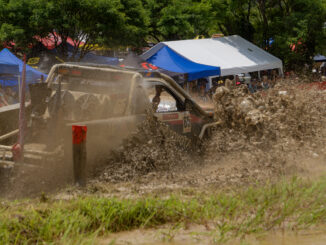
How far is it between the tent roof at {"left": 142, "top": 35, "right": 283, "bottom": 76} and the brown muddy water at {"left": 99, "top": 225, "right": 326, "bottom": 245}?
45.1 feet

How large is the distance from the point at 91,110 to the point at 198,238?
2543 millimetres

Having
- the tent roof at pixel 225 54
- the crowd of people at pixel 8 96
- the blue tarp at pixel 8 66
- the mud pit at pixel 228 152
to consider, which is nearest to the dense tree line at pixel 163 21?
the tent roof at pixel 225 54

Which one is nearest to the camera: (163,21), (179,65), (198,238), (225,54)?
(198,238)

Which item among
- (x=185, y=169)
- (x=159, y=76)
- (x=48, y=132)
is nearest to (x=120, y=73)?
(x=159, y=76)

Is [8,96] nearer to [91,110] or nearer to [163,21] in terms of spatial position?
[91,110]

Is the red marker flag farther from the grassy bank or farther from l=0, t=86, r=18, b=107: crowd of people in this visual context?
l=0, t=86, r=18, b=107: crowd of people

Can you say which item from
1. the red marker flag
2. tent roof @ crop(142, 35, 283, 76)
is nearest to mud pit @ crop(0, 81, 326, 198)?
the red marker flag

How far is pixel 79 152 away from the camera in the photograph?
4.85 meters

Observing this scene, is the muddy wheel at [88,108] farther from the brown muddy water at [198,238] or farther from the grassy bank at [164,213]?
the brown muddy water at [198,238]

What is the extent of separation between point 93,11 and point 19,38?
10.9ft

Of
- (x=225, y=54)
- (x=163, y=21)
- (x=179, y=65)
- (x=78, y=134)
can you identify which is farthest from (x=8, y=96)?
(x=163, y=21)

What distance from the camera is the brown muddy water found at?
3.85 meters

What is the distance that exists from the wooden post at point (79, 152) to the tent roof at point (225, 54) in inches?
519

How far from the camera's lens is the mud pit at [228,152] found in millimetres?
5418
